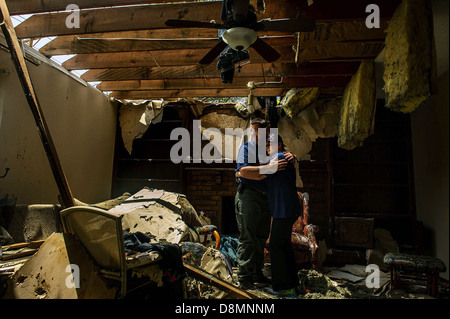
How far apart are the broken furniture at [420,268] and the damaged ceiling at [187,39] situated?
7.29ft

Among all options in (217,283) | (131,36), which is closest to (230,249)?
(217,283)

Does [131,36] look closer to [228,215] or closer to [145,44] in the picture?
[145,44]

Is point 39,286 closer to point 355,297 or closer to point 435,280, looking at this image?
point 355,297

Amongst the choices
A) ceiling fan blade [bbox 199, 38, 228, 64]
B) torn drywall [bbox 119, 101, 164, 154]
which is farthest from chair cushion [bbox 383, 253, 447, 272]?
torn drywall [bbox 119, 101, 164, 154]

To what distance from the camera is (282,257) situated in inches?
100

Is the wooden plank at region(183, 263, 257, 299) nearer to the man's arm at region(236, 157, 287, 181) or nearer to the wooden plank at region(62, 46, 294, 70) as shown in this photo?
the man's arm at region(236, 157, 287, 181)

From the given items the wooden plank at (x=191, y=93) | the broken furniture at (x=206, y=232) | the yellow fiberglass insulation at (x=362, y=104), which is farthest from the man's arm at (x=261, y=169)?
the wooden plank at (x=191, y=93)

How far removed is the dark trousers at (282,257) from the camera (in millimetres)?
2551

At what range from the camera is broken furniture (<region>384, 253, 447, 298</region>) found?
2.75m

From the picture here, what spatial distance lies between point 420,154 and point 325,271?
2453 mm

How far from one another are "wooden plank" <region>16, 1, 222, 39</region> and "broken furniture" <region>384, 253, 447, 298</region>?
3.15m

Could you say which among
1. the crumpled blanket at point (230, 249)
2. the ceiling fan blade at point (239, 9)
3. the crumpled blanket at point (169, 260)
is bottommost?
the crumpled blanket at point (230, 249)

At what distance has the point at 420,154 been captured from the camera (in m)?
4.28

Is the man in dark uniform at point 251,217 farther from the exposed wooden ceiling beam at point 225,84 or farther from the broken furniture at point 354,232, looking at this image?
the broken furniture at point 354,232
